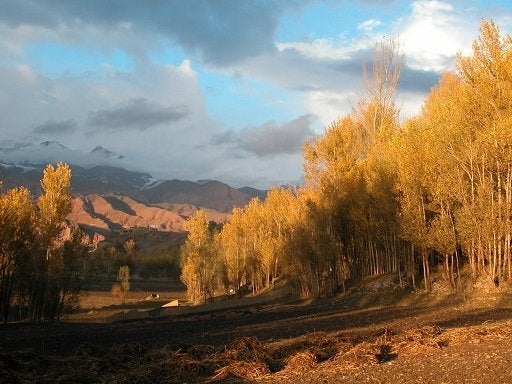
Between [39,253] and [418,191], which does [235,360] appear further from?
[39,253]

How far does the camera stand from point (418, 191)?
105ft

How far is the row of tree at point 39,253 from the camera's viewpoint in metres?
40.4

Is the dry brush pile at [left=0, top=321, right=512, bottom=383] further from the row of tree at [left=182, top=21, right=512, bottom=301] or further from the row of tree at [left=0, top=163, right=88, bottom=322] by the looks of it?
the row of tree at [left=0, top=163, right=88, bottom=322]

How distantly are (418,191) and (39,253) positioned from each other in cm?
2831

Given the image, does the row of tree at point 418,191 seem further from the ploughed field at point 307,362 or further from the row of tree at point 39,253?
the row of tree at point 39,253

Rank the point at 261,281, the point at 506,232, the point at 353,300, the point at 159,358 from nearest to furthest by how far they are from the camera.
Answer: the point at 159,358 → the point at 506,232 → the point at 353,300 → the point at 261,281

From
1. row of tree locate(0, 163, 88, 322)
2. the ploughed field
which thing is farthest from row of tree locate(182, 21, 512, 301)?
row of tree locate(0, 163, 88, 322)

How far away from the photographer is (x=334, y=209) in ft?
137

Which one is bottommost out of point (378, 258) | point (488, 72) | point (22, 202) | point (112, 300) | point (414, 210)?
point (112, 300)

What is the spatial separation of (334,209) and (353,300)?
774 cm

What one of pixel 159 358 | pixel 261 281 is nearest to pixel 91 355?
pixel 159 358

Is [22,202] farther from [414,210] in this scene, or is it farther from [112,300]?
[112,300]

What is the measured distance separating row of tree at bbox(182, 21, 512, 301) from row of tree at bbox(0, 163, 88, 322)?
18234 millimetres

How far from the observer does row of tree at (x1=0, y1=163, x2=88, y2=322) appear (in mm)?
40406
